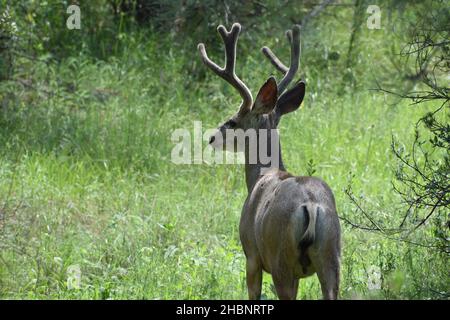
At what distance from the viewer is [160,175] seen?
10203 mm

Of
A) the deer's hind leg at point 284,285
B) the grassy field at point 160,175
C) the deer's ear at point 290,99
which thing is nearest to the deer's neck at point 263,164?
the deer's ear at point 290,99

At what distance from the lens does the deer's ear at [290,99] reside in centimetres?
803

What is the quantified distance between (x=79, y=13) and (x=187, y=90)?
208 centimetres

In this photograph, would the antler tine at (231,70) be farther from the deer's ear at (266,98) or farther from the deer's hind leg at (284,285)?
the deer's hind leg at (284,285)

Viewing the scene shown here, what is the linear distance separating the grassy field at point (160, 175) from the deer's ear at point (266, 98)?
0.92 meters

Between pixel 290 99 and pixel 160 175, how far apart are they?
2.51 m

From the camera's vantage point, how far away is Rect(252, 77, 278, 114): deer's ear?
7.57m

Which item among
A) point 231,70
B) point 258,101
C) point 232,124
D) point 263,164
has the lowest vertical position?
point 263,164

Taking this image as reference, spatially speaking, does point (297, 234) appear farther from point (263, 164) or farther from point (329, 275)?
point (263, 164)

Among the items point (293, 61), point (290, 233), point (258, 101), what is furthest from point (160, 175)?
point (290, 233)

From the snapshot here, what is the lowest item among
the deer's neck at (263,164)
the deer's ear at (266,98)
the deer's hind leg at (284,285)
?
the deer's hind leg at (284,285)

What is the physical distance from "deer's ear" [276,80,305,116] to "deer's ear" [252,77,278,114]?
0.25m
